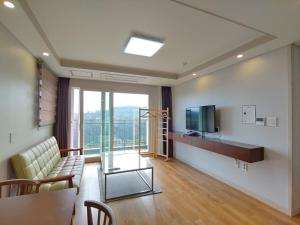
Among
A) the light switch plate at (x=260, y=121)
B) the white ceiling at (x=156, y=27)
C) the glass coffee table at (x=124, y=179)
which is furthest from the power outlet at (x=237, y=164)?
the white ceiling at (x=156, y=27)

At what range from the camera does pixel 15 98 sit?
2176 mm

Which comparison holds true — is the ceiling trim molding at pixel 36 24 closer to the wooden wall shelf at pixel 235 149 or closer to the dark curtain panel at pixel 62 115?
the dark curtain panel at pixel 62 115

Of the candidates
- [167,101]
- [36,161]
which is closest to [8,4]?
[36,161]

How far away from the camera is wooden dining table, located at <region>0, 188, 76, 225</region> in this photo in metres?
0.97

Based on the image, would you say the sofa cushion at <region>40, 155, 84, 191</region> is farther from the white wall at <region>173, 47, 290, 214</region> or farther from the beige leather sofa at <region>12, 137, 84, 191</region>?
the white wall at <region>173, 47, 290, 214</region>

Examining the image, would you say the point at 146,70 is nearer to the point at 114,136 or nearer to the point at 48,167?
the point at 114,136

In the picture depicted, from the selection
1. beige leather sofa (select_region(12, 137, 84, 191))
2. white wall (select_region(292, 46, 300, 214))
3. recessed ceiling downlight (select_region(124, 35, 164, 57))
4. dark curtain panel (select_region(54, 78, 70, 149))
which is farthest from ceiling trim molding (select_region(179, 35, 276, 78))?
dark curtain panel (select_region(54, 78, 70, 149))

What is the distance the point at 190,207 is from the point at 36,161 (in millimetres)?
2359

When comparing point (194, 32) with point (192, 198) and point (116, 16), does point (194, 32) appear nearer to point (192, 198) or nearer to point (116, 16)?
point (116, 16)

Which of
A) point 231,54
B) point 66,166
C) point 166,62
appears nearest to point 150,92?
point 166,62

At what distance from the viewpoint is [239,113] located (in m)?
3.03

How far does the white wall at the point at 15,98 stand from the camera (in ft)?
6.25

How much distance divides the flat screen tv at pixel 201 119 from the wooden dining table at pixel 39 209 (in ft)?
9.51

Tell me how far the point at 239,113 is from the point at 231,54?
107cm
